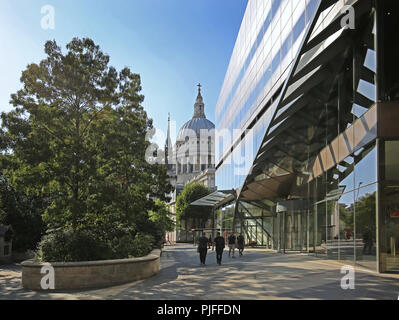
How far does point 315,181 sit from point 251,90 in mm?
12963

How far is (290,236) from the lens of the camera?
30422mm

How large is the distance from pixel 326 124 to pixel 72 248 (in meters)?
13.9

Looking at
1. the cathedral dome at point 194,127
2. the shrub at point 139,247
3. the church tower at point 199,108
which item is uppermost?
the church tower at point 199,108

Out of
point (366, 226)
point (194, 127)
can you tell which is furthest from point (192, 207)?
point (366, 226)

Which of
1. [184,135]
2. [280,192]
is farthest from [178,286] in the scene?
[184,135]

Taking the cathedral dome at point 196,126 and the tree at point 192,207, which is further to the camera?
the cathedral dome at point 196,126

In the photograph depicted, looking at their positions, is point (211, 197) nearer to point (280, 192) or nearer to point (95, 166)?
point (280, 192)

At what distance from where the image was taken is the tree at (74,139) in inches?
607

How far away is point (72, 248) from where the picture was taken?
1448cm

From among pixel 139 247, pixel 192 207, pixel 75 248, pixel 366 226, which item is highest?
pixel 192 207

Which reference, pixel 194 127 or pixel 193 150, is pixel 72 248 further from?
pixel 194 127

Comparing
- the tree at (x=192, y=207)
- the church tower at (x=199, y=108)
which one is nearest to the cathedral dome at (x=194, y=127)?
the church tower at (x=199, y=108)

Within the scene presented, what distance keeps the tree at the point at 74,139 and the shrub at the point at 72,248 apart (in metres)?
0.83

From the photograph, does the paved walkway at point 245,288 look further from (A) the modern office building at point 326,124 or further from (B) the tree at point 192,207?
(B) the tree at point 192,207
